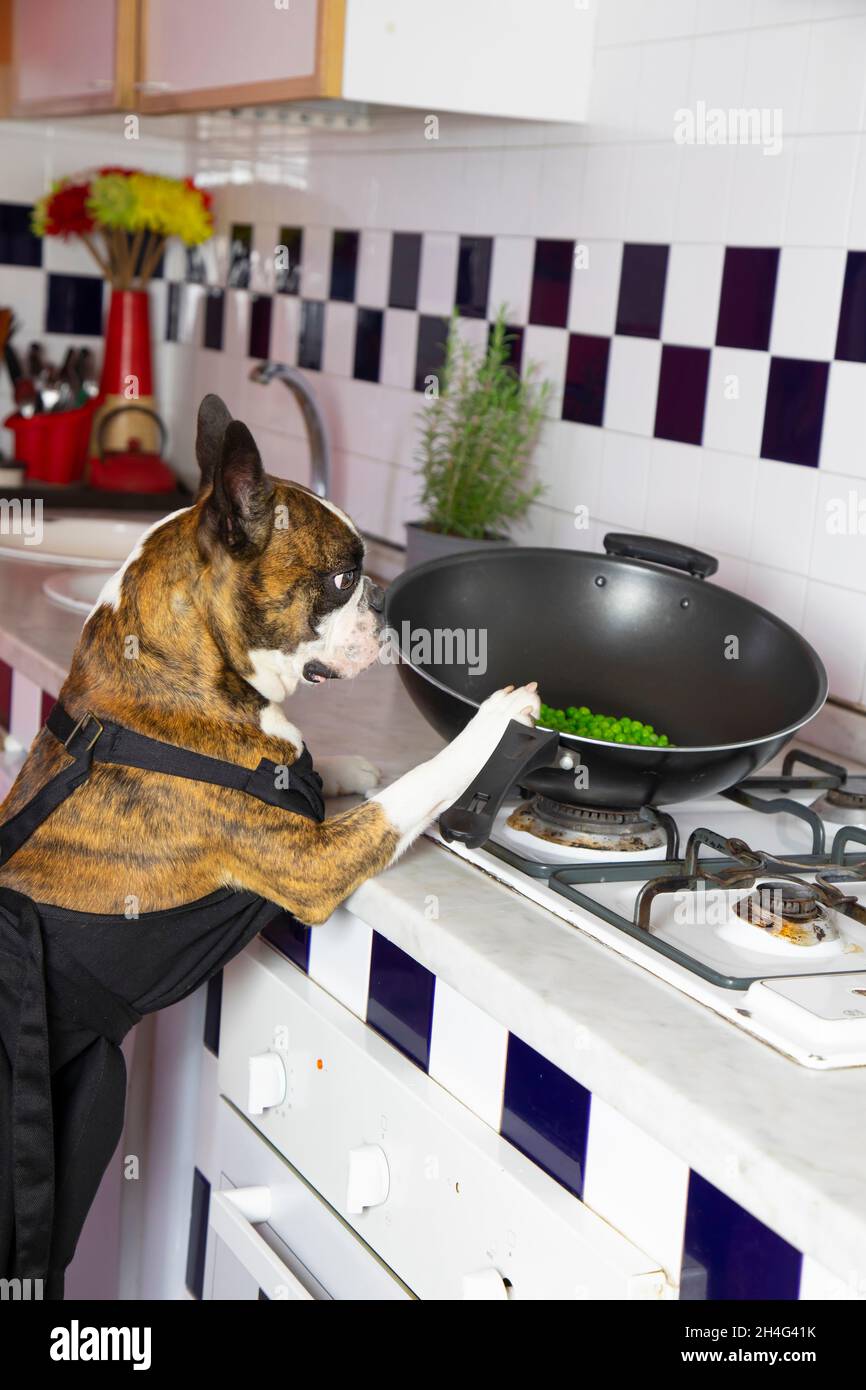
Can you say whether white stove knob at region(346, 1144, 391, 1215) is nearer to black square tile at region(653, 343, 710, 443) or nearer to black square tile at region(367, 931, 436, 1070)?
black square tile at region(367, 931, 436, 1070)

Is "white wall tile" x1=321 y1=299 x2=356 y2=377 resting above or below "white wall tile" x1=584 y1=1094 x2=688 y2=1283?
above

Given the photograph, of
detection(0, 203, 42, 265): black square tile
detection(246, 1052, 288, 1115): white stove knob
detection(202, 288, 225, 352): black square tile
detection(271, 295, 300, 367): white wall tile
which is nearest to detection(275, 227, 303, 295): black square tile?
detection(271, 295, 300, 367): white wall tile

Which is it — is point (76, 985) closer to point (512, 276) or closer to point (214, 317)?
point (512, 276)

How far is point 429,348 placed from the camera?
234 centimetres

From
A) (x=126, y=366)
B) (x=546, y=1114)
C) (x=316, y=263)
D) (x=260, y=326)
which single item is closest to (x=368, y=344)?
(x=316, y=263)

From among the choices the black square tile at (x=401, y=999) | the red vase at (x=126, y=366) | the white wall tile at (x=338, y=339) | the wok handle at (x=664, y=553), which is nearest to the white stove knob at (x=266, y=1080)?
the black square tile at (x=401, y=999)

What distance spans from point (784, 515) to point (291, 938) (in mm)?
736

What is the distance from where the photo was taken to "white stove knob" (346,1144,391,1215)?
115cm

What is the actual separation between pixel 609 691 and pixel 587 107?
857mm

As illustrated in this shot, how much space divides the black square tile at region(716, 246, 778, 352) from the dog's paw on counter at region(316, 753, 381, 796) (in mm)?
690
